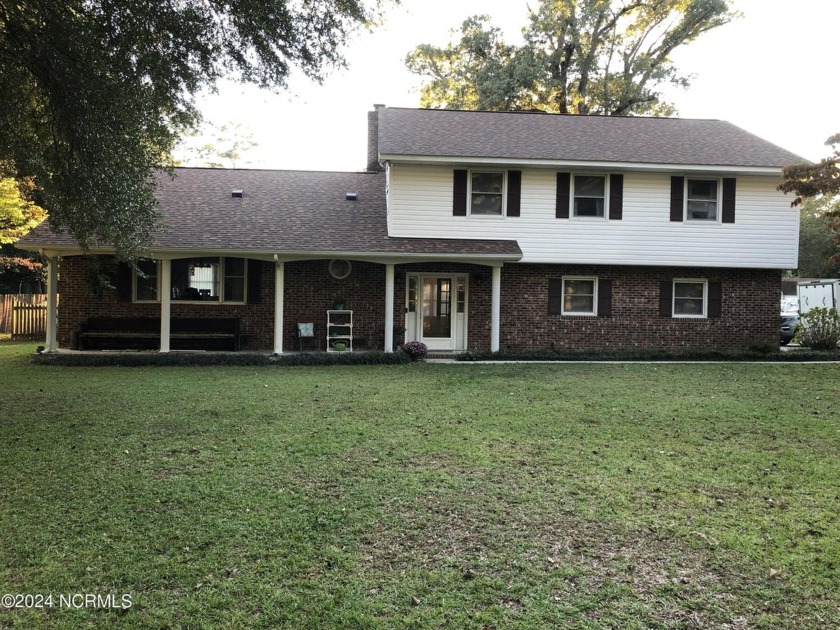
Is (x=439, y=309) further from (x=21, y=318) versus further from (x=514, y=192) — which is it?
(x=21, y=318)

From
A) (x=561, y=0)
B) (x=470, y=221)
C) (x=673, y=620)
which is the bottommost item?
(x=673, y=620)

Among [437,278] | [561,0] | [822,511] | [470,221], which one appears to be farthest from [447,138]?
[561,0]

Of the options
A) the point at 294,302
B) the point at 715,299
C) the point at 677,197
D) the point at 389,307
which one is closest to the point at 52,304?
the point at 294,302

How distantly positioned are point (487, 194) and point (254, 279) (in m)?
6.43

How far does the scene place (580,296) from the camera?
1580cm

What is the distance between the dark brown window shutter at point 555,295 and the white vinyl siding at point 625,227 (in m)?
0.72

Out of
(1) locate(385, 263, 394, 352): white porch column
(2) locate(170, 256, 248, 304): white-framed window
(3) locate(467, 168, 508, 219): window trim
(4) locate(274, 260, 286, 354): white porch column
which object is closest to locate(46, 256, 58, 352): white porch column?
(2) locate(170, 256, 248, 304): white-framed window

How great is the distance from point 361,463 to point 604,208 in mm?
12061

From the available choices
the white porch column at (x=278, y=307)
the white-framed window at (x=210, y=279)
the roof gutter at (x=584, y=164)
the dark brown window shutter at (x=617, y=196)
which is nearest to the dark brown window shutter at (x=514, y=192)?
the roof gutter at (x=584, y=164)

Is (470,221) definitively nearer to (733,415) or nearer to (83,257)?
(733,415)

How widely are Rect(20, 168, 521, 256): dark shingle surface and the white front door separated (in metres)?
1.33

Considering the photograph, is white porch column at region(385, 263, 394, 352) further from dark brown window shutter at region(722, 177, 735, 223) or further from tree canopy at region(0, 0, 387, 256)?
dark brown window shutter at region(722, 177, 735, 223)

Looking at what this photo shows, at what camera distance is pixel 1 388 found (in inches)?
380

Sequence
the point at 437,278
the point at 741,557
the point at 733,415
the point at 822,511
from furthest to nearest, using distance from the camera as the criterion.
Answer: the point at 437,278 < the point at 733,415 < the point at 822,511 < the point at 741,557
